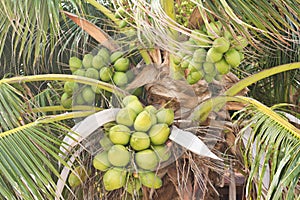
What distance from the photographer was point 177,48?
66.1 inches

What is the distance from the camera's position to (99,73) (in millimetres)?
1810

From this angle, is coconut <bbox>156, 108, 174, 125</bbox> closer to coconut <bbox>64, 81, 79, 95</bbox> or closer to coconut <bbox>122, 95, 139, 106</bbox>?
coconut <bbox>122, 95, 139, 106</bbox>

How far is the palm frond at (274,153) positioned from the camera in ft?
4.30

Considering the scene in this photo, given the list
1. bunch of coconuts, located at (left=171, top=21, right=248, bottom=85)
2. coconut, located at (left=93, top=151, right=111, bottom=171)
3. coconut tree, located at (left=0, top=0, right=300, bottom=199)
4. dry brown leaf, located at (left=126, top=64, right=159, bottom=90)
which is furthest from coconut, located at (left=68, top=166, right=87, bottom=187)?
bunch of coconuts, located at (left=171, top=21, right=248, bottom=85)

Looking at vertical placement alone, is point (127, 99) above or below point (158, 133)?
above

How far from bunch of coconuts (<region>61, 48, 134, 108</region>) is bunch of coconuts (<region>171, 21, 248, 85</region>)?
193 millimetres

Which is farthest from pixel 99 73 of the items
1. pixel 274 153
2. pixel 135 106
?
pixel 274 153

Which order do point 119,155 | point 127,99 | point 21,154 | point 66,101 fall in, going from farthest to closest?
point 66,101
point 127,99
point 119,155
point 21,154

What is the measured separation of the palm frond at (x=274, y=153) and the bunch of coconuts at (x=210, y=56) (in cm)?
14

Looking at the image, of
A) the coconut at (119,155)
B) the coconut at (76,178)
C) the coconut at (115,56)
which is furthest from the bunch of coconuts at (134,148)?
the coconut at (115,56)

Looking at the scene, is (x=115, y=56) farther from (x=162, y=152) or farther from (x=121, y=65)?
(x=162, y=152)

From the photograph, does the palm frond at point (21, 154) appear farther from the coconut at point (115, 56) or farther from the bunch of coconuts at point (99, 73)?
the coconut at point (115, 56)

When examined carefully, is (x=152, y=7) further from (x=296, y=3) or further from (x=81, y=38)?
(x=81, y=38)

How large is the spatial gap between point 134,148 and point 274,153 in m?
0.43
